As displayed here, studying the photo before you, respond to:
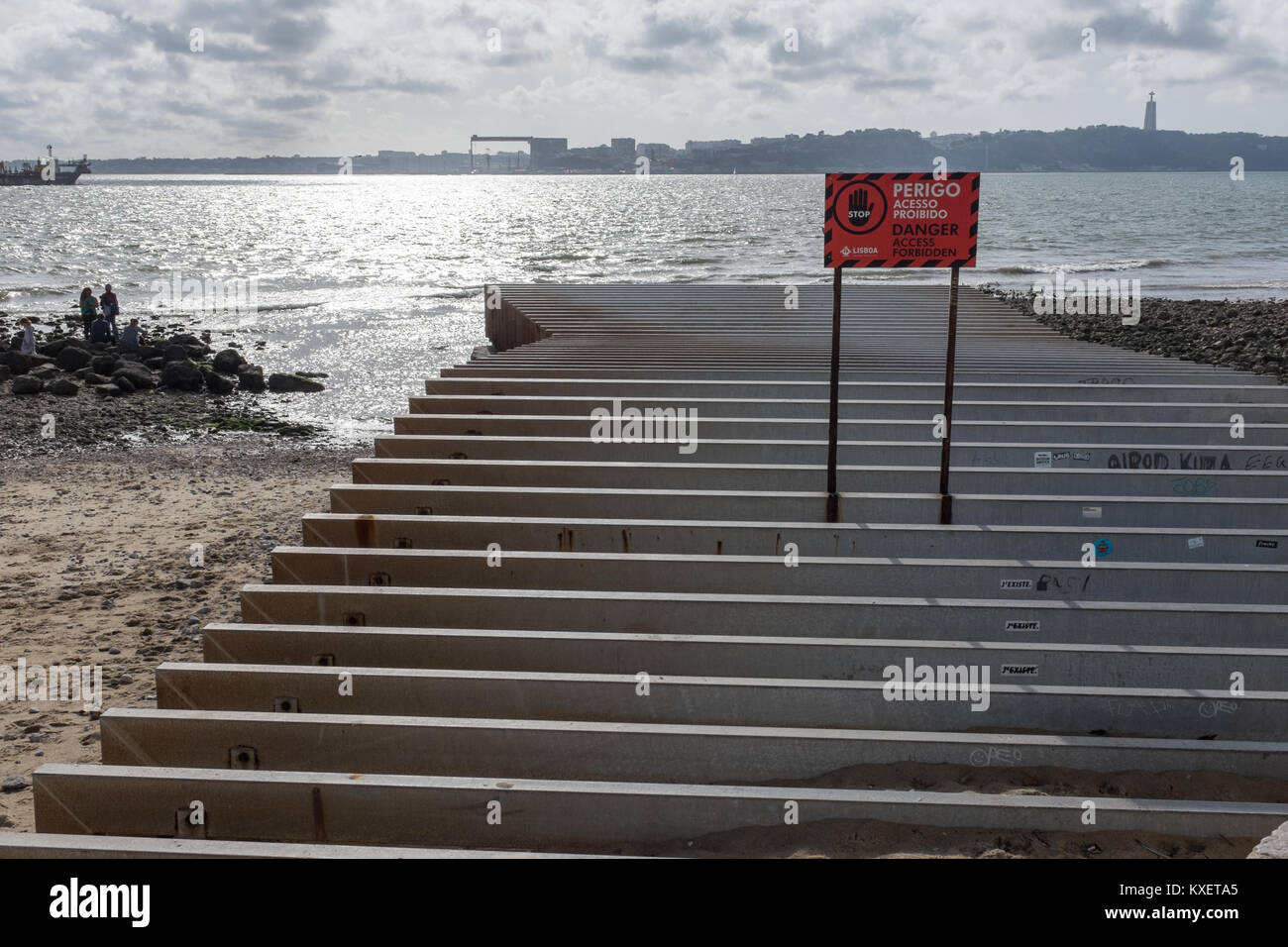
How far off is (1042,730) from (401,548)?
3961 mm

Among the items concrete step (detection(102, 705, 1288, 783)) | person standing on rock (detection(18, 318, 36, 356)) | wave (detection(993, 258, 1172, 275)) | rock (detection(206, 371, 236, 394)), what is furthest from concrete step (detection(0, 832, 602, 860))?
wave (detection(993, 258, 1172, 275))

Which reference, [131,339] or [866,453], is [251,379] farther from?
[866,453]

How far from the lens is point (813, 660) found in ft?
18.8

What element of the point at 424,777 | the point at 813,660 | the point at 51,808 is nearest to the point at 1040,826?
the point at 813,660

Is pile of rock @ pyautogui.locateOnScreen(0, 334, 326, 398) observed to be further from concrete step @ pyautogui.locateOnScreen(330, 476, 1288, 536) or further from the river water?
concrete step @ pyautogui.locateOnScreen(330, 476, 1288, 536)

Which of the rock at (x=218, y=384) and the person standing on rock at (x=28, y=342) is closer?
the rock at (x=218, y=384)

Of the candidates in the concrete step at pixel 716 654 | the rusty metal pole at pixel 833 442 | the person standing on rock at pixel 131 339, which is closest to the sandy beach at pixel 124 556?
the concrete step at pixel 716 654

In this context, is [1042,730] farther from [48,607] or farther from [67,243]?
[67,243]

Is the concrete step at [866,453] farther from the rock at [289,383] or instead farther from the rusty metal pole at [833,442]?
the rock at [289,383]

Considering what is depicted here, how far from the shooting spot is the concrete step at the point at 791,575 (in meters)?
6.52

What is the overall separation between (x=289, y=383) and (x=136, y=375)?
299 centimetres

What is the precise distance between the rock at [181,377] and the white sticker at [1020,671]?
813 inches

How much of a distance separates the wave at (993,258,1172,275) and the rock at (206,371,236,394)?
3575cm

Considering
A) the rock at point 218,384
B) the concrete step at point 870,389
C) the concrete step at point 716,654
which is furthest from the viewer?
the rock at point 218,384
